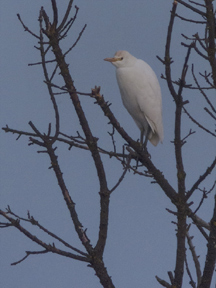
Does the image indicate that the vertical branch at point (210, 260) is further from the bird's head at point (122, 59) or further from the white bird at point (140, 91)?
the bird's head at point (122, 59)

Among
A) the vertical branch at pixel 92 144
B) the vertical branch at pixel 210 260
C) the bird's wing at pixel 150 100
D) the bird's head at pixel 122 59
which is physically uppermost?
the bird's head at pixel 122 59

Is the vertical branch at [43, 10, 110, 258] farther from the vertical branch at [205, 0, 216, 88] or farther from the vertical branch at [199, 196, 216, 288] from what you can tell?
the vertical branch at [205, 0, 216, 88]

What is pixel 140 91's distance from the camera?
19.1 feet

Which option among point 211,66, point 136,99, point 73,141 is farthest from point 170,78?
point 136,99

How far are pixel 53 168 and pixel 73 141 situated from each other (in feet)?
1.42

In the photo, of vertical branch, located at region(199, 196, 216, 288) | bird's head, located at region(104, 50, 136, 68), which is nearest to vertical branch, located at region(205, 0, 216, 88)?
vertical branch, located at region(199, 196, 216, 288)

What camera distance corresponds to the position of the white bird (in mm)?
5816

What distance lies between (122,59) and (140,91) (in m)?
0.44

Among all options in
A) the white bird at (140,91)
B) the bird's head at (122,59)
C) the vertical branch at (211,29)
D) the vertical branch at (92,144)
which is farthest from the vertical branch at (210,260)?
the bird's head at (122,59)

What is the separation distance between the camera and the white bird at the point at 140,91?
582 centimetres

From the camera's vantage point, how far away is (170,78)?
9.12 feet

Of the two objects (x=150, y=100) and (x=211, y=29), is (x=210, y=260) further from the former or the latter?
(x=150, y=100)

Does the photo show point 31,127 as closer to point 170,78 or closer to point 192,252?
point 170,78

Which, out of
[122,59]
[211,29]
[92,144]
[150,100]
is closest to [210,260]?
[92,144]
